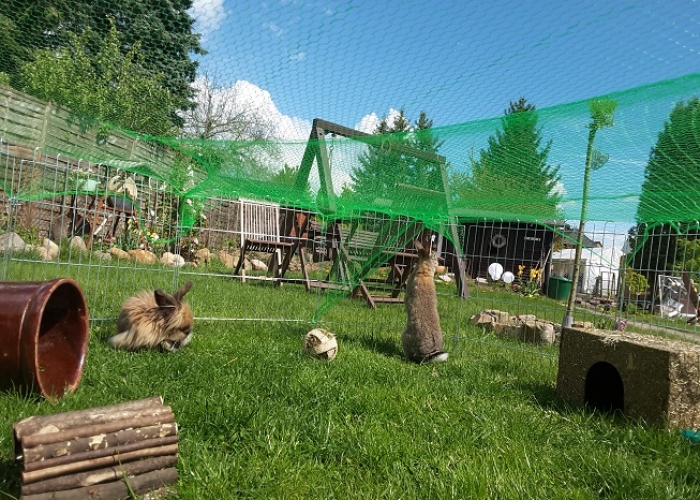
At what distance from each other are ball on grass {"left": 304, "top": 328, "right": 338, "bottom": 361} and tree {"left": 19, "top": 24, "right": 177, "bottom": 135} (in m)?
7.06

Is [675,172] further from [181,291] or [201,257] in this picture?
[201,257]

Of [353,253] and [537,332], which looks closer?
[353,253]

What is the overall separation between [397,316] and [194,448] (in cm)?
427

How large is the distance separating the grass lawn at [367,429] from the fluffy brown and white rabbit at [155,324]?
0.46ft

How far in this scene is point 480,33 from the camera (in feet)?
16.7

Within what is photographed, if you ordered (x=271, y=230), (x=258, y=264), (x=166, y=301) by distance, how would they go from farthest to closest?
(x=258, y=264), (x=271, y=230), (x=166, y=301)

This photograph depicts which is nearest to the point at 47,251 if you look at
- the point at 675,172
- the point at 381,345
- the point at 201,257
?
the point at 201,257

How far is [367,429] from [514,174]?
8.56 feet

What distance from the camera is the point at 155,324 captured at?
11.9ft

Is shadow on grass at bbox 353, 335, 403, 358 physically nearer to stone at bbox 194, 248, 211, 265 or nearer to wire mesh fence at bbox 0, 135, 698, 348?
wire mesh fence at bbox 0, 135, 698, 348

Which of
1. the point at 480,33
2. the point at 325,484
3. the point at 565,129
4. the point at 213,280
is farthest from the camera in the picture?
the point at 213,280

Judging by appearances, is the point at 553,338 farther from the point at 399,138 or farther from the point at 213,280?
the point at 213,280

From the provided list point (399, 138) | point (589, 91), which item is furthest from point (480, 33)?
point (399, 138)

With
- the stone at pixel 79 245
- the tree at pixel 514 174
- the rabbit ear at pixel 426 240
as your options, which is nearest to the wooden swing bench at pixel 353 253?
the rabbit ear at pixel 426 240
